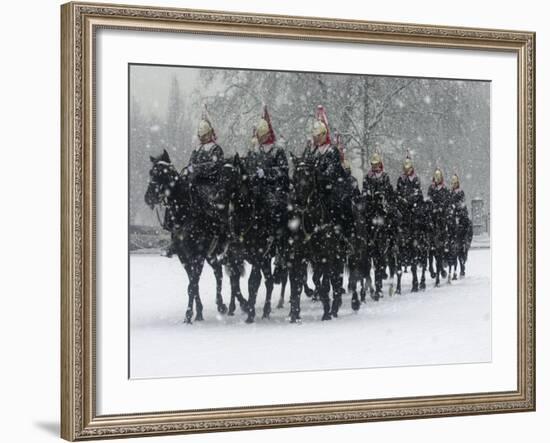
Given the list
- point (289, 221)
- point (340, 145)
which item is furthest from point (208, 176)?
point (340, 145)

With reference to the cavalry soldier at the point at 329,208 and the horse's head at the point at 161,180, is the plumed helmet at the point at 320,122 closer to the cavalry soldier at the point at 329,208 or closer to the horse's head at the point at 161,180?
the cavalry soldier at the point at 329,208

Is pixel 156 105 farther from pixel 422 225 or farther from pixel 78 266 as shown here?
pixel 422 225

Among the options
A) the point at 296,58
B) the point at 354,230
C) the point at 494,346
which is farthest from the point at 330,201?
the point at 494,346

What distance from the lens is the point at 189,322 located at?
643 cm

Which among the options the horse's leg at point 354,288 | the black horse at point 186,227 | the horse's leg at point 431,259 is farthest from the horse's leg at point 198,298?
the horse's leg at point 431,259

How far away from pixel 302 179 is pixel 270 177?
17 centimetres

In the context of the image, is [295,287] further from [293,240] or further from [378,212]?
[378,212]

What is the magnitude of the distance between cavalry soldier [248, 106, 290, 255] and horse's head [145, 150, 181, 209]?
41 centimetres

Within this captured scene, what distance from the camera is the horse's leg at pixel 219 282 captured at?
6484 mm

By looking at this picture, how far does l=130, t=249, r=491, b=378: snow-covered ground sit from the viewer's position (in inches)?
250

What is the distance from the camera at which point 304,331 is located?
6.64 m

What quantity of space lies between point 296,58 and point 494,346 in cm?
192

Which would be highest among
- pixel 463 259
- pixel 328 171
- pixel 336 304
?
pixel 328 171

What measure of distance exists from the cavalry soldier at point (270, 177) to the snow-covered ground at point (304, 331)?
33 centimetres
